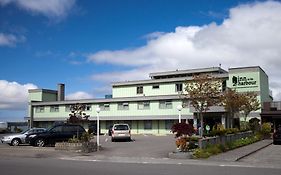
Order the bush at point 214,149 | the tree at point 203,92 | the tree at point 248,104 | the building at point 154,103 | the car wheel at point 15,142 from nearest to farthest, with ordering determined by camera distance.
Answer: the bush at point 214,149 → the tree at point 203,92 → the car wheel at point 15,142 → the tree at point 248,104 → the building at point 154,103

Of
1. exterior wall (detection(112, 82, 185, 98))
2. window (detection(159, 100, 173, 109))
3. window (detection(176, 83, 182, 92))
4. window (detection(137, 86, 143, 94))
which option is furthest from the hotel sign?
window (detection(137, 86, 143, 94))

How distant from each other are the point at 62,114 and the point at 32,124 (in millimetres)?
7127

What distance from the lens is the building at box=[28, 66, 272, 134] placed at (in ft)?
158

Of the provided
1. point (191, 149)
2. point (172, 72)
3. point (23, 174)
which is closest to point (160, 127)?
point (172, 72)

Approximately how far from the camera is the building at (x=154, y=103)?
48.1 meters

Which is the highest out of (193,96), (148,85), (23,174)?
(148,85)

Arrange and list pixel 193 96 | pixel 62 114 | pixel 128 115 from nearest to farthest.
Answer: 1. pixel 193 96
2. pixel 128 115
3. pixel 62 114

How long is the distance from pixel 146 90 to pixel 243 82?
1582 cm

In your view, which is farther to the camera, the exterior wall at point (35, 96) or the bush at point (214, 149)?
the exterior wall at point (35, 96)

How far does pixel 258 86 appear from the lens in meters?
47.6

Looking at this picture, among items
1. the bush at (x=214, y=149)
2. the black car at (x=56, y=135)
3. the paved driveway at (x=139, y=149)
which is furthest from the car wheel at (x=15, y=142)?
the bush at (x=214, y=149)

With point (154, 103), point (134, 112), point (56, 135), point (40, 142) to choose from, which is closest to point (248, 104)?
point (154, 103)

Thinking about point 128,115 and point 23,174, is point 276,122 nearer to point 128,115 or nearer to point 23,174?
point 128,115

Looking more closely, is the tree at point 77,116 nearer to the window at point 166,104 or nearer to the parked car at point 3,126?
the window at point 166,104
